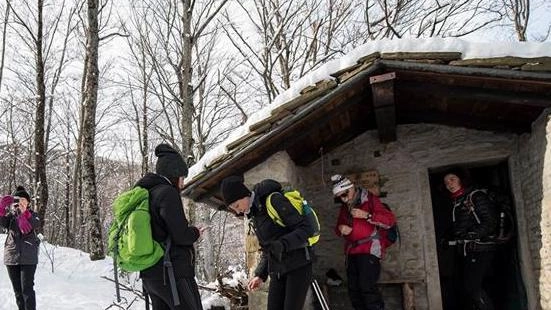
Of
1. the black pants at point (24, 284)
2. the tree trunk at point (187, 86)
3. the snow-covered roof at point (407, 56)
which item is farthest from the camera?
the tree trunk at point (187, 86)

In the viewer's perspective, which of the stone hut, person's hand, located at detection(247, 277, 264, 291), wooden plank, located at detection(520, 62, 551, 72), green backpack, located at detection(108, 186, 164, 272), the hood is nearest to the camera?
green backpack, located at detection(108, 186, 164, 272)

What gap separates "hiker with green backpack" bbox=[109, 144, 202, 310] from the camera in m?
2.91

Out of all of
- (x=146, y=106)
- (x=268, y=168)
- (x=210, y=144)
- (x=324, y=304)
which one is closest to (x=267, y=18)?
(x=210, y=144)

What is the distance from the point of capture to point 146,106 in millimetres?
21484

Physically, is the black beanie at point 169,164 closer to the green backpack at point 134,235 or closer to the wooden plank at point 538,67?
the green backpack at point 134,235

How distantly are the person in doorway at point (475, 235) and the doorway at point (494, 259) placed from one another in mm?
246

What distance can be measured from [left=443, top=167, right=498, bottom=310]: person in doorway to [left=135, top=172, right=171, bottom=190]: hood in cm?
353

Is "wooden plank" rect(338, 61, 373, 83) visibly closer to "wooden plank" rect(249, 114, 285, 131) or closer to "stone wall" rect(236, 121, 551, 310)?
"wooden plank" rect(249, 114, 285, 131)

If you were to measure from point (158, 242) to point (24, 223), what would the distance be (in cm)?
336

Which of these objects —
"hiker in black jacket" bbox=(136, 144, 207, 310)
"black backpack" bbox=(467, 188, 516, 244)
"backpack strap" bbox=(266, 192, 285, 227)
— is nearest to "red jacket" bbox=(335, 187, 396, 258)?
"black backpack" bbox=(467, 188, 516, 244)

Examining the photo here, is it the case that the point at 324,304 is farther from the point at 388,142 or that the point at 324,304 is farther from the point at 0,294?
the point at 0,294

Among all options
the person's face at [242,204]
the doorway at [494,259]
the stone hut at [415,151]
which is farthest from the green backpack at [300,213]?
the doorway at [494,259]

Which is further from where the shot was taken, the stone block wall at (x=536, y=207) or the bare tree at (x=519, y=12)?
the bare tree at (x=519, y=12)

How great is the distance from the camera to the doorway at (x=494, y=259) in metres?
5.68
